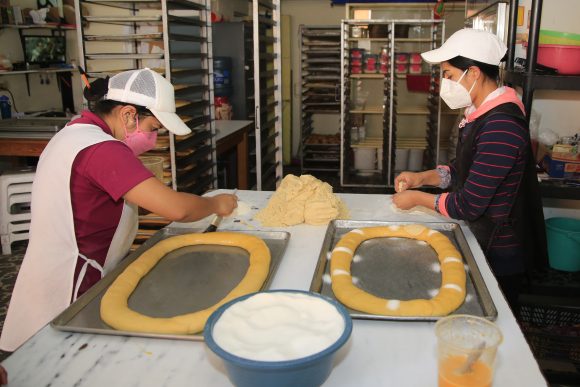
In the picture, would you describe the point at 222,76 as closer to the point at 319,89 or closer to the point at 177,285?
the point at 319,89

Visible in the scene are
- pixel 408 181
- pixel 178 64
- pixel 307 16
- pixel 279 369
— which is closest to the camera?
pixel 279 369

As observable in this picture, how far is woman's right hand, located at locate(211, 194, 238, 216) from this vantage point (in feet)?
6.26

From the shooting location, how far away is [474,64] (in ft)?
6.31

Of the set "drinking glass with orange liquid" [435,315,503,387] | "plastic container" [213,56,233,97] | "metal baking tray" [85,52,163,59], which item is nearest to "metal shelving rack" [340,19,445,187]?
"plastic container" [213,56,233,97]

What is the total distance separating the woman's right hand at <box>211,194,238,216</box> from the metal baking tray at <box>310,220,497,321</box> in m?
0.41

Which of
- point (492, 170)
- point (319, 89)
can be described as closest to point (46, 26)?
point (319, 89)

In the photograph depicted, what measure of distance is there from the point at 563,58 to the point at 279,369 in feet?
7.09

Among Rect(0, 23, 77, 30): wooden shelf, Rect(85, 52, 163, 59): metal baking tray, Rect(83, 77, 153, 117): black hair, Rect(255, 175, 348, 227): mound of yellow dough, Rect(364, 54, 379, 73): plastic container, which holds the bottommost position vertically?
Rect(255, 175, 348, 227): mound of yellow dough

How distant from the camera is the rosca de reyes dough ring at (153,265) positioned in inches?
46.8

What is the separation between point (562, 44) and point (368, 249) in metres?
1.53

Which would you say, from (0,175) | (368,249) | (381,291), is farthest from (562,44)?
(0,175)

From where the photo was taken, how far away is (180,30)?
4.43m

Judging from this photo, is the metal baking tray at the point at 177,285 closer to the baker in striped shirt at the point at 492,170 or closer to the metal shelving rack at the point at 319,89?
the baker in striped shirt at the point at 492,170

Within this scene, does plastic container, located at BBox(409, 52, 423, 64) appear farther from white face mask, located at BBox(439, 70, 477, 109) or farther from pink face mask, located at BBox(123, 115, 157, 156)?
pink face mask, located at BBox(123, 115, 157, 156)
